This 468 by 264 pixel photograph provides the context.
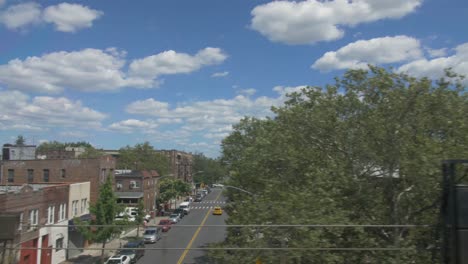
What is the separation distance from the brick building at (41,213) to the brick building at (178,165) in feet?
227

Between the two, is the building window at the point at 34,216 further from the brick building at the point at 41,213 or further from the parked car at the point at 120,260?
the parked car at the point at 120,260

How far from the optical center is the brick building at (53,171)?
48188 millimetres

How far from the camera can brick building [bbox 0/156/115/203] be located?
48.2 meters

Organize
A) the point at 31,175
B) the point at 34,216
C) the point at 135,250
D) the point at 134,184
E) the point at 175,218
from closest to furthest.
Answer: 1. the point at 135,250
2. the point at 34,216
3. the point at 31,175
4. the point at 175,218
5. the point at 134,184

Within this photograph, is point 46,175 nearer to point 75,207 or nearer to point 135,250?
point 75,207

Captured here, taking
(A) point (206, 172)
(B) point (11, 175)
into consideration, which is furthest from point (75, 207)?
(A) point (206, 172)

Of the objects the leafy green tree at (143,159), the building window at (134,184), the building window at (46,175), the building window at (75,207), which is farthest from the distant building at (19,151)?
the leafy green tree at (143,159)

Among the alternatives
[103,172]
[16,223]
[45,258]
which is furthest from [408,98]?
[103,172]

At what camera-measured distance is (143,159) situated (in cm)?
10225

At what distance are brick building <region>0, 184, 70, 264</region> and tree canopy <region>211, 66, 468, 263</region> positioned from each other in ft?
55.7

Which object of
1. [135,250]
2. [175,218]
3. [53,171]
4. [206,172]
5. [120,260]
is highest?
[53,171]

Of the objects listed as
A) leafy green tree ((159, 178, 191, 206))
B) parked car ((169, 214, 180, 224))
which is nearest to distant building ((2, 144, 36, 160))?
parked car ((169, 214, 180, 224))

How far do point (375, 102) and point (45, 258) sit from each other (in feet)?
78.2

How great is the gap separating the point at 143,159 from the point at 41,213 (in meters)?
71.5
